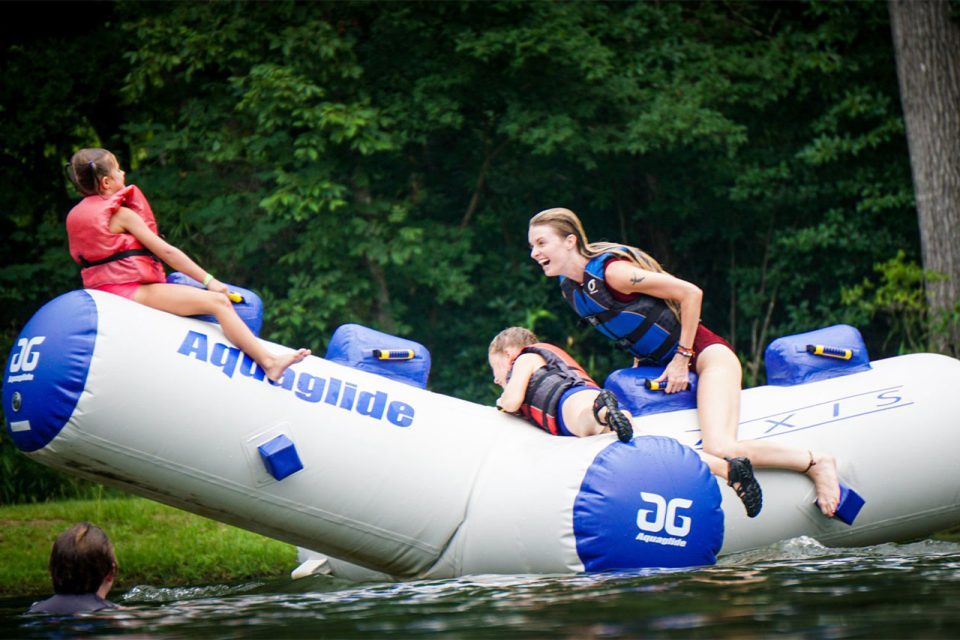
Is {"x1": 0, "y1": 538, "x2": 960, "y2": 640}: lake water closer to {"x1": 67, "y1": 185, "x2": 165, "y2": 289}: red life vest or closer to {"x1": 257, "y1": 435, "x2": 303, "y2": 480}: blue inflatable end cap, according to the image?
{"x1": 257, "y1": 435, "x2": 303, "y2": 480}: blue inflatable end cap

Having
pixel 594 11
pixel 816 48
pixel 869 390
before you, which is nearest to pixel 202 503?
pixel 869 390

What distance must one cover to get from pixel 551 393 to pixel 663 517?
0.83m

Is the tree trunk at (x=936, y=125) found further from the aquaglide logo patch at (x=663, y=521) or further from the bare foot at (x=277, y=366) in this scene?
the bare foot at (x=277, y=366)

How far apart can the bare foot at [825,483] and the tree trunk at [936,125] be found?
207 inches

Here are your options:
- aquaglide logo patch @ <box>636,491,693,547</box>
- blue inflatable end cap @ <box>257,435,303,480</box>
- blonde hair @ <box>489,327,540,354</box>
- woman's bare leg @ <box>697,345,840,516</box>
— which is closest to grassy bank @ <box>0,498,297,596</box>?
blue inflatable end cap @ <box>257,435,303,480</box>

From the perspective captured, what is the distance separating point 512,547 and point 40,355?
2179 mm

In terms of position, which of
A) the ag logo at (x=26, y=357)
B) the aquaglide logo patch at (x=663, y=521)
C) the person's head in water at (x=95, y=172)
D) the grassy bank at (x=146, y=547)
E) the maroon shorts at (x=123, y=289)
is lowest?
the grassy bank at (x=146, y=547)

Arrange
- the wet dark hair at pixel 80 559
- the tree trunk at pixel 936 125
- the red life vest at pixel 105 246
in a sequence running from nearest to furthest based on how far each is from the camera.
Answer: the wet dark hair at pixel 80 559, the red life vest at pixel 105 246, the tree trunk at pixel 936 125

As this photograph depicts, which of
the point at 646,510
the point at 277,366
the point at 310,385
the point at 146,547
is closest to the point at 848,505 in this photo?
the point at 646,510

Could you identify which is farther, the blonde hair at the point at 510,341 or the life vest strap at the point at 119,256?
the blonde hair at the point at 510,341

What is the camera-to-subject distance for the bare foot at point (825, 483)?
5312 millimetres

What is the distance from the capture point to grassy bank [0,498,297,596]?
6.55m

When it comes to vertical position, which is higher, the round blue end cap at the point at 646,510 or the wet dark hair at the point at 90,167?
the wet dark hair at the point at 90,167

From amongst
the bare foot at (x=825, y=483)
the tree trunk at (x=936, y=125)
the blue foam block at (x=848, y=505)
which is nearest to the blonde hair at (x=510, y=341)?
the bare foot at (x=825, y=483)
